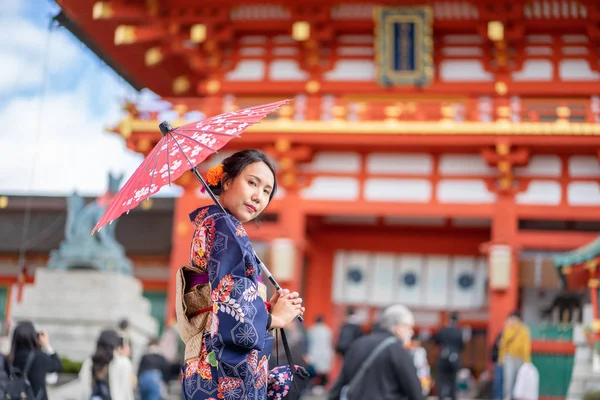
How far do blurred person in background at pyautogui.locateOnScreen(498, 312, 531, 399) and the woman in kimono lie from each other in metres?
9.24

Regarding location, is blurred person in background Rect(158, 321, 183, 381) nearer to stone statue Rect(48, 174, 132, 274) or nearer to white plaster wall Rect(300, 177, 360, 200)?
stone statue Rect(48, 174, 132, 274)

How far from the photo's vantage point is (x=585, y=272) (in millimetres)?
12523

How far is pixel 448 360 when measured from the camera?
Answer: 1329cm

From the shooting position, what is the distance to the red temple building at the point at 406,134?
16.1m

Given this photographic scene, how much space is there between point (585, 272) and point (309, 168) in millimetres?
5992

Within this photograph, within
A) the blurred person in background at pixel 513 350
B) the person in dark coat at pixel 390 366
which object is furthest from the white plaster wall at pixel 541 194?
the person in dark coat at pixel 390 366

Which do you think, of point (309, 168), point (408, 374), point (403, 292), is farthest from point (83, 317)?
point (408, 374)

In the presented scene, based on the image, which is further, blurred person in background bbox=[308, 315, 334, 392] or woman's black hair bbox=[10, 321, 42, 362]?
blurred person in background bbox=[308, 315, 334, 392]

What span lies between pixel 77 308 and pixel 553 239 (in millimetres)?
7783

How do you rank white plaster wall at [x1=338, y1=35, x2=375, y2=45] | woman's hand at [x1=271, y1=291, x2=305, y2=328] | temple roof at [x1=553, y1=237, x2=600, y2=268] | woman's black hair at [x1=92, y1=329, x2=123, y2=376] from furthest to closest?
white plaster wall at [x1=338, y1=35, x2=375, y2=45]
temple roof at [x1=553, y1=237, x2=600, y2=268]
woman's black hair at [x1=92, y1=329, x2=123, y2=376]
woman's hand at [x1=271, y1=291, x2=305, y2=328]

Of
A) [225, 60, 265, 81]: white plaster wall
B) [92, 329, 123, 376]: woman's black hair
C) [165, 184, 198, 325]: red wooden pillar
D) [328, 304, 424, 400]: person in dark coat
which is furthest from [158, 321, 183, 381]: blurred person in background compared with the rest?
[328, 304, 424, 400]: person in dark coat

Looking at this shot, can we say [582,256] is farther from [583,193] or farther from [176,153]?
[176,153]

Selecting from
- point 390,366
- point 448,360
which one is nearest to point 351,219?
point 448,360

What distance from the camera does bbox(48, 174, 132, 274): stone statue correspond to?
47.1 ft
